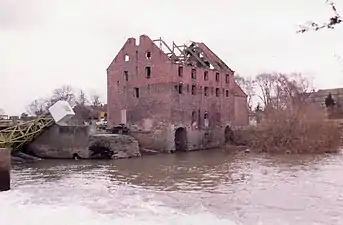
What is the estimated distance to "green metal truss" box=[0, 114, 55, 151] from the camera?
116 feet

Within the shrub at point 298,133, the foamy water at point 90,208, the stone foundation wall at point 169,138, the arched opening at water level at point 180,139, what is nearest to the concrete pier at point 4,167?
the foamy water at point 90,208

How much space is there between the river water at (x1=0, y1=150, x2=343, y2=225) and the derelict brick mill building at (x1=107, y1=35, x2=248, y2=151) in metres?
11.2

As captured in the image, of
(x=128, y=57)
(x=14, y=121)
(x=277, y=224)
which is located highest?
(x=128, y=57)

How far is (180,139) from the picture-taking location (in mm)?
45812

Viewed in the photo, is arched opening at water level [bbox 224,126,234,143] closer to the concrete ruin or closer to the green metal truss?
the concrete ruin

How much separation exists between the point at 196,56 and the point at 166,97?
313 inches

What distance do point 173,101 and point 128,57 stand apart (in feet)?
22.2

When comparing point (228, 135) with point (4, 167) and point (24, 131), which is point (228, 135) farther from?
point (4, 167)

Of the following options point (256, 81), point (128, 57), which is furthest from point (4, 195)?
point (256, 81)

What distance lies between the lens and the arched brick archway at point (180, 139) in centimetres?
4500

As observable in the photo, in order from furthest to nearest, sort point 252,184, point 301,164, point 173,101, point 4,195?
point 173,101 < point 301,164 < point 252,184 < point 4,195

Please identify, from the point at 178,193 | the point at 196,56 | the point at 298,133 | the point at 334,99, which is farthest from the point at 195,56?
the point at 334,99

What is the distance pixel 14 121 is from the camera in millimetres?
39188

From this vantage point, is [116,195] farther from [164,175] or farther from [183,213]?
[164,175]
